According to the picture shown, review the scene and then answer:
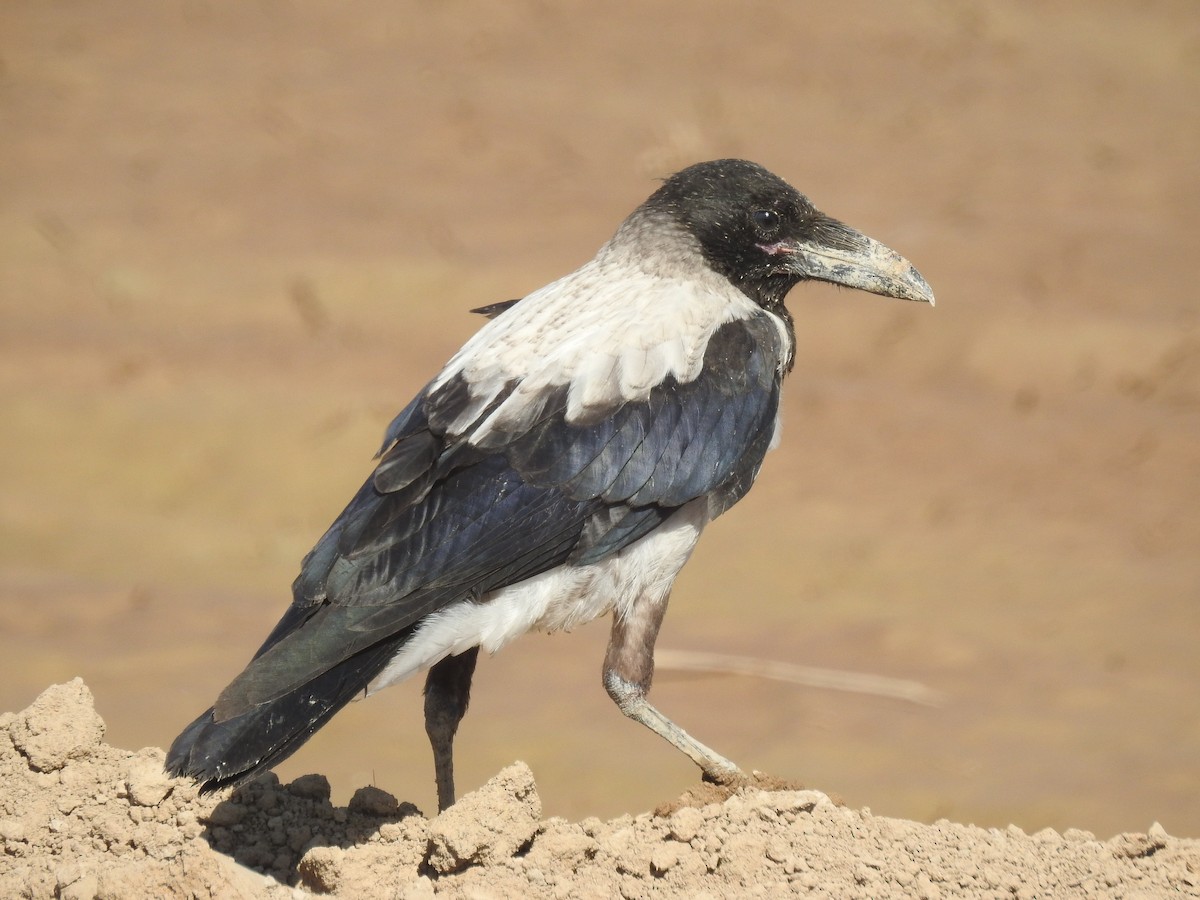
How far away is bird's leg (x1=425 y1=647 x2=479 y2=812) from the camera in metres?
5.67

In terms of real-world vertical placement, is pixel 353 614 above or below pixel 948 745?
below

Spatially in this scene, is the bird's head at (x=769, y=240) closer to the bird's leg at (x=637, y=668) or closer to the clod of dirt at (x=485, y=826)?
the bird's leg at (x=637, y=668)

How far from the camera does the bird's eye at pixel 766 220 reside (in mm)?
5965

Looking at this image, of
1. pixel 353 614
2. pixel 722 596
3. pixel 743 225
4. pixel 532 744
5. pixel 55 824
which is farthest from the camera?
pixel 722 596

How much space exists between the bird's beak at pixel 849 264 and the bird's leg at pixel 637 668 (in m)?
1.43

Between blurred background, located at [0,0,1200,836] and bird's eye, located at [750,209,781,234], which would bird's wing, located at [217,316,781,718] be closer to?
bird's eye, located at [750,209,781,234]

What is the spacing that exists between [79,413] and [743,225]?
986cm

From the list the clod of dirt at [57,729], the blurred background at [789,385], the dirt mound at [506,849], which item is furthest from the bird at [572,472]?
the blurred background at [789,385]

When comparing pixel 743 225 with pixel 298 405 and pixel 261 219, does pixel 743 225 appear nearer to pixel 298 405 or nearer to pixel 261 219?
pixel 298 405

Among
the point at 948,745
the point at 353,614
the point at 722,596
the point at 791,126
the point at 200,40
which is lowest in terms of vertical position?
the point at 353,614

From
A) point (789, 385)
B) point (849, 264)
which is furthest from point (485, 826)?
point (789, 385)

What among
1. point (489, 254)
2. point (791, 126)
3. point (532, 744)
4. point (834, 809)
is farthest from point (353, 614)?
point (791, 126)

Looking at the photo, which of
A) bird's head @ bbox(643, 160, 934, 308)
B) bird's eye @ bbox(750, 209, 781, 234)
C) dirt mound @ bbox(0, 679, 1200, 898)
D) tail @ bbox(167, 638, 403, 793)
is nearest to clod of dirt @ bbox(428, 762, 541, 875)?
dirt mound @ bbox(0, 679, 1200, 898)

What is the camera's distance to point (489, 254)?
15.4 metres
